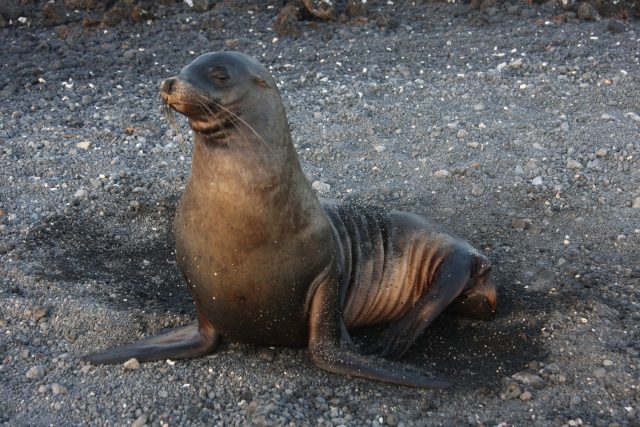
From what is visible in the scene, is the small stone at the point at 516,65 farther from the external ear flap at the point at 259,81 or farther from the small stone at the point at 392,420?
the small stone at the point at 392,420

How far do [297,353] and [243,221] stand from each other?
0.90 meters

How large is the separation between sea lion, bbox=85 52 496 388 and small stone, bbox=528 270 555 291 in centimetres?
39

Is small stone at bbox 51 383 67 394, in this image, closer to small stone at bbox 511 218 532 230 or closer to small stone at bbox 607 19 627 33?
small stone at bbox 511 218 532 230

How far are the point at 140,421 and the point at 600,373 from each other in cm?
220

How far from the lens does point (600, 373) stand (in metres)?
4.07

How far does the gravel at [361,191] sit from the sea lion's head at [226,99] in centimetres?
120

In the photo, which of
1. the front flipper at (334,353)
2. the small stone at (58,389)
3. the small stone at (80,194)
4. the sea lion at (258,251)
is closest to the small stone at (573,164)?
the sea lion at (258,251)

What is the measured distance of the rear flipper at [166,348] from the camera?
423 centimetres

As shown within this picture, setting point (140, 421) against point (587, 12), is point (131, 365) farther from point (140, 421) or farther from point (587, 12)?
point (587, 12)

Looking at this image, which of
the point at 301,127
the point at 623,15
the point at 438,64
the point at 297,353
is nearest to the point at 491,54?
the point at 438,64

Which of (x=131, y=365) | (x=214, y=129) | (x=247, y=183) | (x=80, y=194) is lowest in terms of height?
(x=80, y=194)

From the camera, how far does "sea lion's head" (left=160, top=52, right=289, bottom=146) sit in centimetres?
360

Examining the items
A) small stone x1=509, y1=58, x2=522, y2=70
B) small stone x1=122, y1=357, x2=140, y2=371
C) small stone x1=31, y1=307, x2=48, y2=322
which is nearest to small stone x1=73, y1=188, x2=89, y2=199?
small stone x1=31, y1=307, x2=48, y2=322

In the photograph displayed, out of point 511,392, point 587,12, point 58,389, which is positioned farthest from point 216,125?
point 587,12
